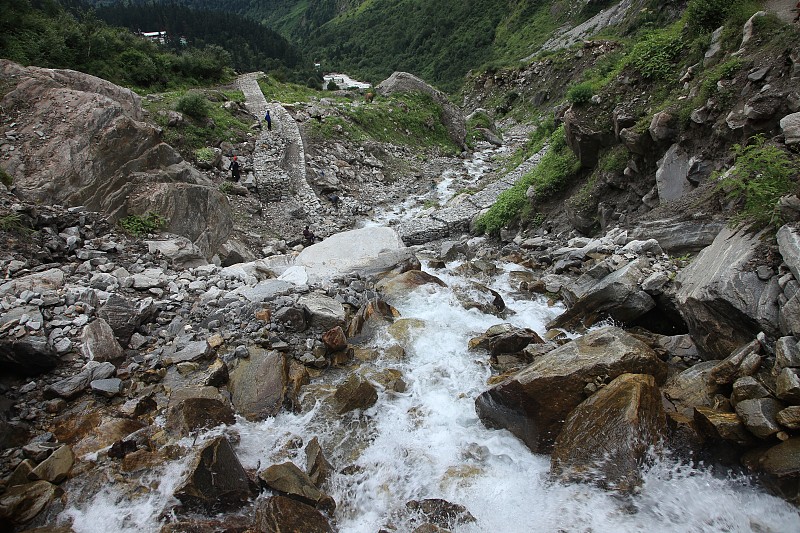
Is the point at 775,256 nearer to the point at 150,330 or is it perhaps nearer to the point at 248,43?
the point at 150,330

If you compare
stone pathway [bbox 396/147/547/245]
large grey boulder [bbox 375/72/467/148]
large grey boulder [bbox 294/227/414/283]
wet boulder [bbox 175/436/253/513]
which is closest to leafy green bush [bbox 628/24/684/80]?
stone pathway [bbox 396/147/547/245]

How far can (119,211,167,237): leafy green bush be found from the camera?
11602 millimetres

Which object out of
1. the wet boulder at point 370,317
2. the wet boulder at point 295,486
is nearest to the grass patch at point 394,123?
the wet boulder at point 370,317

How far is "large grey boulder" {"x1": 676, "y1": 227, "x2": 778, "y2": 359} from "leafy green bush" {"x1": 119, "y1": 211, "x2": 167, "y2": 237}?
1303 centimetres

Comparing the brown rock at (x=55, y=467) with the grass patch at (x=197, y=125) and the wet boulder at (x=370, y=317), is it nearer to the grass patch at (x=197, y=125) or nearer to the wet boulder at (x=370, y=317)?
the wet boulder at (x=370, y=317)

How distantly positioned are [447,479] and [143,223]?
10877 mm

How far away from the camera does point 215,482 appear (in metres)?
5.33

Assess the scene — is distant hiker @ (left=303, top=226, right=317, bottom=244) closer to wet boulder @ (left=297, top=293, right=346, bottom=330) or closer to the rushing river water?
wet boulder @ (left=297, top=293, right=346, bottom=330)

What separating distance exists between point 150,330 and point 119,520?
393 centimetres

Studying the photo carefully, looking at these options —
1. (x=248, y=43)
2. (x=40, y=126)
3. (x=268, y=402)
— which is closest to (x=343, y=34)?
(x=248, y=43)

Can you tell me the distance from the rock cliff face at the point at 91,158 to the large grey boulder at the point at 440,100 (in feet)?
76.8

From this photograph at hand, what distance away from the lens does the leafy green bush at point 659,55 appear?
12742mm

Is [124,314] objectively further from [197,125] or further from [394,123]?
[394,123]

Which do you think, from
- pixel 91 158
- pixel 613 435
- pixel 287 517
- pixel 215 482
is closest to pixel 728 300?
pixel 613 435
